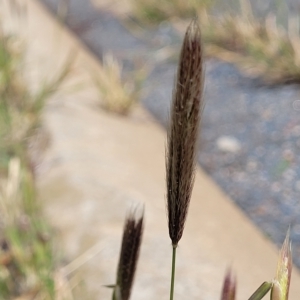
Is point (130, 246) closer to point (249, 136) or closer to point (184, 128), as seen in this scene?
point (184, 128)

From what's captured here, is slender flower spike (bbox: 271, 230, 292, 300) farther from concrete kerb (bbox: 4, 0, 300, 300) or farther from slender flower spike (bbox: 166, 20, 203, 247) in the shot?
concrete kerb (bbox: 4, 0, 300, 300)

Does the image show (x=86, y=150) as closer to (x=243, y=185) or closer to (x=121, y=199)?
(x=121, y=199)

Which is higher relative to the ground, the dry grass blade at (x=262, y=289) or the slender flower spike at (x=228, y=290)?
the slender flower spike at (x=228, y=290)

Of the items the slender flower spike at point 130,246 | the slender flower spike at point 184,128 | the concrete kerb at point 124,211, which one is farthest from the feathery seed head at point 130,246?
the concrete kerb at point 124,211

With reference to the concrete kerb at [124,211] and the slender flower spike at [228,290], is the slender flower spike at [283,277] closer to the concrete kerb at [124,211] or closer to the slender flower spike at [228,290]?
the slender flower spike at [228,290]

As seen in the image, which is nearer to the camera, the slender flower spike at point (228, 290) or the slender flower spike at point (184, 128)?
the slender flower spike at point (184, 128)

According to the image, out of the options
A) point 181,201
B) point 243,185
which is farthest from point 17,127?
point 181,201

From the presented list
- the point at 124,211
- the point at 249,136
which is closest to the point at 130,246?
the point at 124,211
